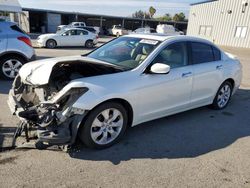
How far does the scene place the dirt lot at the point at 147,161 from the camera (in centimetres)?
324

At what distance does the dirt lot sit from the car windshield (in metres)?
1.19

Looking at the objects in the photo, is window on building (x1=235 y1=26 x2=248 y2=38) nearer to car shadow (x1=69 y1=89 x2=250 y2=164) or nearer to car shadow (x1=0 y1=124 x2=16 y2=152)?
car shadow (x1=69 y1=89 x2=250 y2=164)

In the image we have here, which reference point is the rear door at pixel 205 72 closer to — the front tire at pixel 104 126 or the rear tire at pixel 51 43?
the front tire at pixel 104 126

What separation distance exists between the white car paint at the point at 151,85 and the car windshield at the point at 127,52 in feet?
0.44

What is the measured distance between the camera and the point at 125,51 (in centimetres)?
480

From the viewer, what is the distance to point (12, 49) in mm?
7398

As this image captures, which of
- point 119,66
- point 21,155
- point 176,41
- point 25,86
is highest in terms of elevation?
point 176,41

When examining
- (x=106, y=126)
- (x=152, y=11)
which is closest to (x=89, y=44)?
(x=106, y=126)

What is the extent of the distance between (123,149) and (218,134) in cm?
184

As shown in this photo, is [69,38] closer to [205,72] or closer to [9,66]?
[9,66]

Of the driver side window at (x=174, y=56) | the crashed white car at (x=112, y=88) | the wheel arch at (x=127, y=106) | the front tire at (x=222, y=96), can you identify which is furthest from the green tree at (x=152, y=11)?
the wheel arch at (x=127, y=106)

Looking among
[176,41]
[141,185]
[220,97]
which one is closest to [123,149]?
[141,185]

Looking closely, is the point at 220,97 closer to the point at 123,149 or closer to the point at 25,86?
the point at 123,149

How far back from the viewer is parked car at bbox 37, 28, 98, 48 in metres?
18.3
